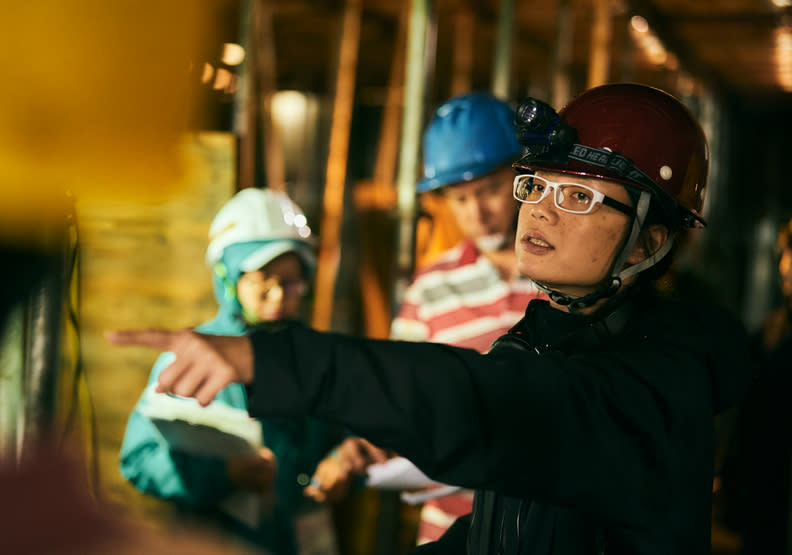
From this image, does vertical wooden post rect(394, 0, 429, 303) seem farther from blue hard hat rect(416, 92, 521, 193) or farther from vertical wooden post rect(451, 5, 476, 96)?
vertical wooden post rect(451, 5, 476, 96)

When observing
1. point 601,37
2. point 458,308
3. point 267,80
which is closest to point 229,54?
point 458,308

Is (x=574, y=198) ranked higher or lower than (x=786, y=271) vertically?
higher

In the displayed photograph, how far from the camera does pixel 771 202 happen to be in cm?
1473

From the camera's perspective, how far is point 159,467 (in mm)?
2527

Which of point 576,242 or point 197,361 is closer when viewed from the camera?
point 197,361

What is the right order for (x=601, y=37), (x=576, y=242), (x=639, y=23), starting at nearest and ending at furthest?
1. (x=576, y=242)
2. (x=601, y=37)
3. (x=639, y=23)

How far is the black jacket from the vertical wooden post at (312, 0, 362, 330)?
220 inches

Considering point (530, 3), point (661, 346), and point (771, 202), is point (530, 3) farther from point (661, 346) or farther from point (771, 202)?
point (771, 202)

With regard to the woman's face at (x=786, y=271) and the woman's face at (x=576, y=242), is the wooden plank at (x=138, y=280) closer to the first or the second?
the woman's face at (x=576, y=242)

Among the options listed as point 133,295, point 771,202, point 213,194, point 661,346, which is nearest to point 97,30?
point 661,346

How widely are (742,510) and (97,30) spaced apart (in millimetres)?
4403

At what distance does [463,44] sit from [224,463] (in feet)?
24.9

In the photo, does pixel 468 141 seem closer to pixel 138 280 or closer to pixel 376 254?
pixel 138 280

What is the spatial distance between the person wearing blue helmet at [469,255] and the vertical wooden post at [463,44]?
491cm
